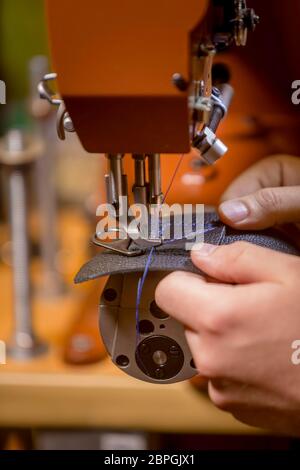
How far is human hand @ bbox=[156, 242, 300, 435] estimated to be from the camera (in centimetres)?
49

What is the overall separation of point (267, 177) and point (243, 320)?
0.76 feet

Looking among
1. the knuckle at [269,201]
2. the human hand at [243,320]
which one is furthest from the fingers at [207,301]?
the knuckle at [269,201]

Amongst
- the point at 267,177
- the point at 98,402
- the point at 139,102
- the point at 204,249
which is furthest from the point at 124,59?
the point at 98,402

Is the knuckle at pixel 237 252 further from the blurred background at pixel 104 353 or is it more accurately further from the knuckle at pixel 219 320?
the blurred background at pixel 104 353

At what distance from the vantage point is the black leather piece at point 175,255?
1.73 feet

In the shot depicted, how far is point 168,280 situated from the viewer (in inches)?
20.3

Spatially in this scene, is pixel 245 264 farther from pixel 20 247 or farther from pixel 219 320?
pixel 20 247

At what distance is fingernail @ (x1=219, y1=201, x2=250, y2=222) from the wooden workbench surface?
0.26 meters

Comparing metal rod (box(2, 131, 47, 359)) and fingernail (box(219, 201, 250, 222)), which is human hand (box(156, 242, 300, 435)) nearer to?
fingernail (box(219, 201, 250, 222))

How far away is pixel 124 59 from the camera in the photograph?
47 centimetres

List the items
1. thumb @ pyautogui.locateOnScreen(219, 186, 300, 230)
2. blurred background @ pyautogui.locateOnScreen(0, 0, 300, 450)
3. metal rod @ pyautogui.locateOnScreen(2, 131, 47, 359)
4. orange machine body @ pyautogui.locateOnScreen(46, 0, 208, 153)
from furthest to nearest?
metal rod @ pyautogui.locateOnScreen(2, 131, 47, 359), blurred background @ pyautogui.locateOnScreen(0, 0, 300, 450), thumb @ pyautogui.locateOnScreen(219, 186, 300, 230), orange machine body @ pyautogui.locateOnScreen(46, 0, 208, 153)

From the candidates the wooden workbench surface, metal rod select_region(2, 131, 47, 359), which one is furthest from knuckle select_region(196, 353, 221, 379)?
metal rod select_region(2, 131, 47, 359)

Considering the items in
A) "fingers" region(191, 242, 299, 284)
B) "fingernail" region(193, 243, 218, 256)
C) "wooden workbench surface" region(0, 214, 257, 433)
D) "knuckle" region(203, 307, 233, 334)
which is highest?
"fingernail" region(193, 243, 218, 256)

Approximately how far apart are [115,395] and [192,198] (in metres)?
0.24
